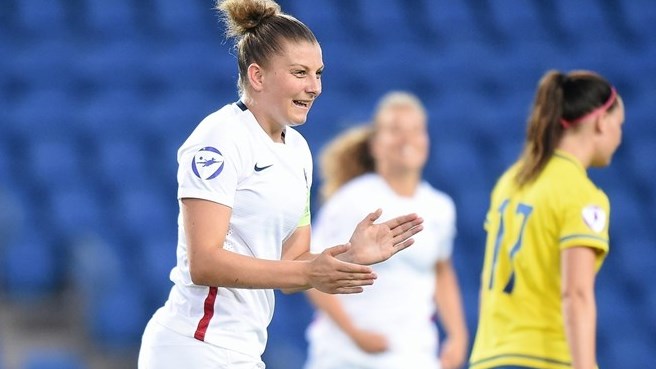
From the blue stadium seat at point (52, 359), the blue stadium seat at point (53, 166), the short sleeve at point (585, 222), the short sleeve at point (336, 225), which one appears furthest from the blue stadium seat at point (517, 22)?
the short sleeve at point (585, 222)

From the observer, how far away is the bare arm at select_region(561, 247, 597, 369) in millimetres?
3475

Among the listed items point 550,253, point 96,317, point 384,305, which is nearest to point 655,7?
point 96,317

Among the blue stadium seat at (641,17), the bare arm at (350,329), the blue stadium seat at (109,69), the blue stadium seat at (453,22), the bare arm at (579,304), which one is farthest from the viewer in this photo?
the blue stadium seat at (641,17)

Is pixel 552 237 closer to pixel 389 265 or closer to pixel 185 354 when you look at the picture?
pixel 389 265

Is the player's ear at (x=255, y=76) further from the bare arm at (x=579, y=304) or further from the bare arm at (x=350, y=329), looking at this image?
the bare arm at (x=350, y=329)

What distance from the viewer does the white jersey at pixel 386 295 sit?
4.66 meters

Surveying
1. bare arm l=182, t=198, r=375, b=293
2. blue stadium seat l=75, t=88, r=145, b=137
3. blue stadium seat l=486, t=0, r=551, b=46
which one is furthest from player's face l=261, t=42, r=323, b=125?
blue stadium seat l=486, t=0, r=551, b=46

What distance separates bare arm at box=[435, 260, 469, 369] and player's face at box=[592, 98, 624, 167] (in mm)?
1400

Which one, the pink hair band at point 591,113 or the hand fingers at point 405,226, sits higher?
the pink hair band at point 591,113

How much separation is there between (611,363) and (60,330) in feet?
11.2

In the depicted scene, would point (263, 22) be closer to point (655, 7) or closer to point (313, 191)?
point (313, 191)

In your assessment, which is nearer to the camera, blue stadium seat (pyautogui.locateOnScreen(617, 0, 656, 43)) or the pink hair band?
the pink hair band

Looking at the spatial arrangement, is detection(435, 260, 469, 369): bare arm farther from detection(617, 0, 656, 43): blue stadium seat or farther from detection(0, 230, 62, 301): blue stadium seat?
detection(617, 0, 656, 43): blue stadium seat

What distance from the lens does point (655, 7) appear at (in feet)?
33.5
